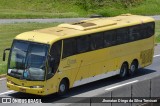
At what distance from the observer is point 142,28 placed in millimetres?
26828

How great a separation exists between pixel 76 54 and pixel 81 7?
45.9 metres

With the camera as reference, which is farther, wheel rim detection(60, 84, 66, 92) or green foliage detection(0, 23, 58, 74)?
green foliage detection(0, 23, 58, 74)

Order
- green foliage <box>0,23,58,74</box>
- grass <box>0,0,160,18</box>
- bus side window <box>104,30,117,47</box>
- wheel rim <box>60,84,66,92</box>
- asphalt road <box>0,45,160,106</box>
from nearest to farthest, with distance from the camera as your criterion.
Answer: asphalt road <box>0,45,160,106</box>
wheel rim <box>60,84,66,92</box>
bus side window <box>104,30,117,47</box>
green foliage <box>0,23,58,74</box>
grass <box>0,0,160,18</box>

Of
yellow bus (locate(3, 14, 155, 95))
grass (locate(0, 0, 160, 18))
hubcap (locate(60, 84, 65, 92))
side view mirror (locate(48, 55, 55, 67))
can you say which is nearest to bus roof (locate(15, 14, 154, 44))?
yellow bus (locate(3, 14, 155, 95))

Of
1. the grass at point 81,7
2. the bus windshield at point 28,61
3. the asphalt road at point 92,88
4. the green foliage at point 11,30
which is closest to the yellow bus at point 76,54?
the bus windshield at point 28,61

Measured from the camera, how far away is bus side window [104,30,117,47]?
23.8 meters

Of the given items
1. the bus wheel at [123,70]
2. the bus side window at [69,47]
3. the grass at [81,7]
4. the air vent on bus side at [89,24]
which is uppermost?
the grass at [81,7]

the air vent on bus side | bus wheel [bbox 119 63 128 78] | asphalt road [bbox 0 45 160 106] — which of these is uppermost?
the air vent on bus side

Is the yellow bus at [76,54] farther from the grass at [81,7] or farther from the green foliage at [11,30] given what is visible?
the grass at [81,7]

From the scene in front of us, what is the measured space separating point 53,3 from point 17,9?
593 centimetres

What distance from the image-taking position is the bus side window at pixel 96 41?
2285cm

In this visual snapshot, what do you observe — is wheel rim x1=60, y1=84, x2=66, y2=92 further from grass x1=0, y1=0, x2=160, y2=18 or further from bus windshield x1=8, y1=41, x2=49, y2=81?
grass x1=0, y1=0, x2=160, y2=18

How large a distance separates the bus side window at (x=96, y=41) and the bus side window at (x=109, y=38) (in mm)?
440

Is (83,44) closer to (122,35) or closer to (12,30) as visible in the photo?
(122,35)
